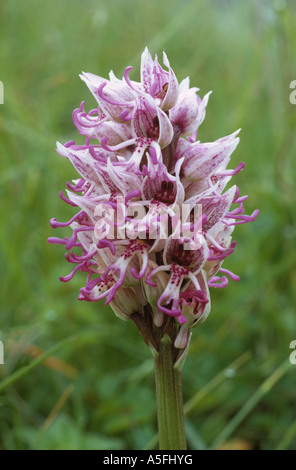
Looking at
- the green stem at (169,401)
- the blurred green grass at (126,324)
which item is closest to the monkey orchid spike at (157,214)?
the green stem at (169,401)

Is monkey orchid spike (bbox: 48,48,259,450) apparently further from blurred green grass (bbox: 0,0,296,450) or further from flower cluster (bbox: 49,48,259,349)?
blurred green grass (bbox: 0,0,296,450)

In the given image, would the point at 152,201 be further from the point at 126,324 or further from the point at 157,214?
the point at 126,324

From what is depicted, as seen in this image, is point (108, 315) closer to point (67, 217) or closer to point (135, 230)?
point (67, 217)

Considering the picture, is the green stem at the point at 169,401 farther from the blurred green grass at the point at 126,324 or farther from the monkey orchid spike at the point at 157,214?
the blurred green grass at the point at 126,324

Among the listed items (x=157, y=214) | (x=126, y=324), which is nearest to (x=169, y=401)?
(x=157, y=214)

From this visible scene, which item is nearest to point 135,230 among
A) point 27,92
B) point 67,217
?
point 67,217

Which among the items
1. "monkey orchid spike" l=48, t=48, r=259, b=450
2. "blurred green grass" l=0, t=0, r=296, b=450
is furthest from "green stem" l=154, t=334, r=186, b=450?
"blurred green grass" l=0, t=0, r=296, b=450
